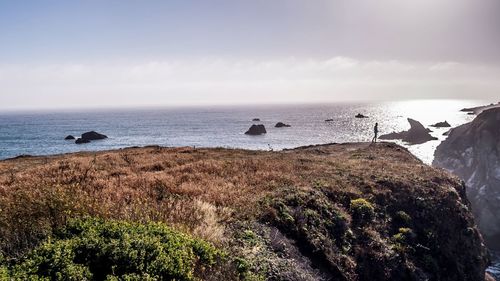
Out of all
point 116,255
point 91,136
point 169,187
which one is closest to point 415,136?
point 91,136

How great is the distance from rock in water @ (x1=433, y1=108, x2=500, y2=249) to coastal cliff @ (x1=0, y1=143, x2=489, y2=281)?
1355 inches

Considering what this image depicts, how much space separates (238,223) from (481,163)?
66.7 m

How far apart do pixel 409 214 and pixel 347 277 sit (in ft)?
28.9

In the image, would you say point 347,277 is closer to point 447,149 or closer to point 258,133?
point 447,149

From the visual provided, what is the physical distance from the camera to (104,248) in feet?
24.4

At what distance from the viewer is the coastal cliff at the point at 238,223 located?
24.7 ft

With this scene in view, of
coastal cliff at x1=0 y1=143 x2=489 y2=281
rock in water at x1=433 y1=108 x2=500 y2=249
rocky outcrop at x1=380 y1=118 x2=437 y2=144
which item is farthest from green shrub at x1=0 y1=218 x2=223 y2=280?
rocky outcrop at x1=380 y1=118 x2=437 y2=144

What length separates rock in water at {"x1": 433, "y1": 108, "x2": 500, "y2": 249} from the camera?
5358cm

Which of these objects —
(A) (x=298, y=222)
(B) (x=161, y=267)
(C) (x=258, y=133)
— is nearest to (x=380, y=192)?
(A) (x=298, y=222)

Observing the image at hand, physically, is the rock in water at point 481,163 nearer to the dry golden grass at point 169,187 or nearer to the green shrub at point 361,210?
the dry golden grass at point 169,187

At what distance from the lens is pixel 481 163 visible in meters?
64.1

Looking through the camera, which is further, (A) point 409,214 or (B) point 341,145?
(B) point 341,145

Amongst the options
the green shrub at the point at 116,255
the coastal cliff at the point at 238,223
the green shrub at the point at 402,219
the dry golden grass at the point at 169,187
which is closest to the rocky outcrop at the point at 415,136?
the coastal cliff at the point at 238,223

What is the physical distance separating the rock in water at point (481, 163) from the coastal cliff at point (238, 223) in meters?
34.4
